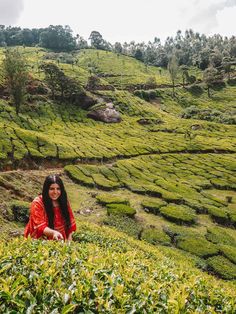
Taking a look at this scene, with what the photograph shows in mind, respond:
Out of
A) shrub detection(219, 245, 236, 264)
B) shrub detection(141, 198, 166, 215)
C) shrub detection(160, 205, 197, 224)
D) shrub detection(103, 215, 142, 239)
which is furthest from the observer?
shrub detection(141, 198, 166, 215)

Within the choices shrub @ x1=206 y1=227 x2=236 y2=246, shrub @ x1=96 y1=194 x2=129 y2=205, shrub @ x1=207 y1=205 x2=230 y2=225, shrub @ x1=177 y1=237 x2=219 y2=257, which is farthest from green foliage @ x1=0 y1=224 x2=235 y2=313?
shrub @ x1=207 y1=205 x2=230 y2=225

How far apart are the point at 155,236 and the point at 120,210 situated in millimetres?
4233

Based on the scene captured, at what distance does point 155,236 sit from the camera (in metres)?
27.1

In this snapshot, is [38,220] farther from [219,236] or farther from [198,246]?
[219,236]

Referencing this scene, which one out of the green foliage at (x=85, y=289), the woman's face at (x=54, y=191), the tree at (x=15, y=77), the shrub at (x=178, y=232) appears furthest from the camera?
the tree at (x=15, y=77)

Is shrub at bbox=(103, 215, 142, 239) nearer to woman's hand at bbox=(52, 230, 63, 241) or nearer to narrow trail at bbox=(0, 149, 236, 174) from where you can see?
narrow trail at bbox=(0, 149, 236, 174)

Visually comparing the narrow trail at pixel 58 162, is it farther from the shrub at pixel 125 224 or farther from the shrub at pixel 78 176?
the shrub at pixel 125 224

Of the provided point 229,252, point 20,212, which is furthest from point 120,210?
point 20,212

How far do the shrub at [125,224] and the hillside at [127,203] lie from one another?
12 cm

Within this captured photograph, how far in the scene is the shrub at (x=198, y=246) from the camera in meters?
25.8

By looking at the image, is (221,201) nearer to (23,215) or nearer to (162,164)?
(162,164)

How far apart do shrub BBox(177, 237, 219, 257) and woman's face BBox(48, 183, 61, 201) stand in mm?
18223

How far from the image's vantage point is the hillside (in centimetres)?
580

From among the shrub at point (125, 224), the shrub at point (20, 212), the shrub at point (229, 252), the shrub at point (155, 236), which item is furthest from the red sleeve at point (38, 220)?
the shrub at point (229, 252)
